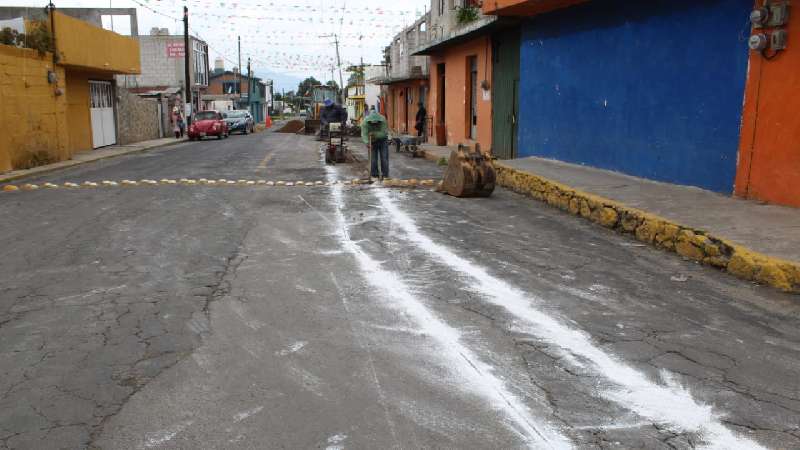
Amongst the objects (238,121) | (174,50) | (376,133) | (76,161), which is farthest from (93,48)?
(174,50)

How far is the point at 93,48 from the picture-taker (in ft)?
80.0

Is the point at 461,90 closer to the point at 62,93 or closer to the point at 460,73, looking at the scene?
the point at 460,73

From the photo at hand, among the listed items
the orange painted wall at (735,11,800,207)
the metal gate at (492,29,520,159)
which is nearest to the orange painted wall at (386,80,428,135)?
the metal gate at (492,29,520,159)

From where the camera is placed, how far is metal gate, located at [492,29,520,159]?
753 inches

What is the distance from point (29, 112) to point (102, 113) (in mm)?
10226

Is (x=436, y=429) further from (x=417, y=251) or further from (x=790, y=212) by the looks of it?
(x=790, y=212)

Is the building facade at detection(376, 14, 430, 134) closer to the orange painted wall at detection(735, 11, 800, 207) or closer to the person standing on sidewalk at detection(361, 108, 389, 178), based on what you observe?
the person standing on sidewalk at detection(361, 108, 389, 178)

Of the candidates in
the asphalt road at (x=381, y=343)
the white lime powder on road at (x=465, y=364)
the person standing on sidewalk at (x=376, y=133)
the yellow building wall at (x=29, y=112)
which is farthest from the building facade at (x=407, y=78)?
the white lime powder on road at (x=465, y=364)

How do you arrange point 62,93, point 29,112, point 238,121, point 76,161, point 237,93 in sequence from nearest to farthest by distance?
point 29,112 → point 76,161 → point 62,93 → point 238,121 → point 237,93

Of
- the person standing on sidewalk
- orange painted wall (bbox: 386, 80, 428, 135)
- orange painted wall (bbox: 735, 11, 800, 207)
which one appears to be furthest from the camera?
orange painted wall (bbox: 386, 80, 428, 135)

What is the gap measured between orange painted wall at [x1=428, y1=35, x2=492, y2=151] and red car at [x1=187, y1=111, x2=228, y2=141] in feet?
48.3

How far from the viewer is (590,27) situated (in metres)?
14.2

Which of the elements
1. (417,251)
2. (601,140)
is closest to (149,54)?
(601,140)

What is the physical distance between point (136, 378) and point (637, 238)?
21.3ft
